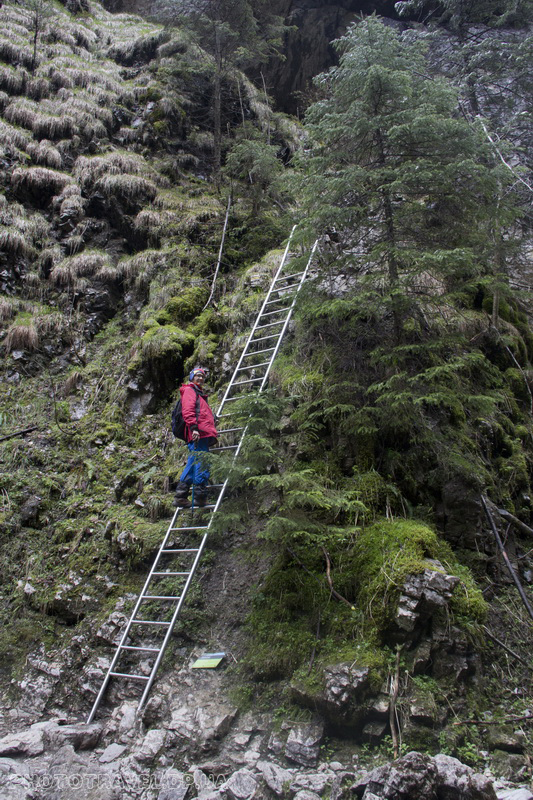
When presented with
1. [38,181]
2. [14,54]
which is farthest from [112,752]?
[14,54]

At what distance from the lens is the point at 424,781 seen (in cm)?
291

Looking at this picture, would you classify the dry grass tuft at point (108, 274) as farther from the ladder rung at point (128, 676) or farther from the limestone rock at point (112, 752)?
the limestone rock at point (112, 752)

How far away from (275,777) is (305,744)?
1.06 ft

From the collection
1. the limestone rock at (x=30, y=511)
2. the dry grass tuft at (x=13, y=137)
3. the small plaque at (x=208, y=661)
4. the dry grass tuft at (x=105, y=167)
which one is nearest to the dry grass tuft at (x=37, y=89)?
the dry grass tuft at (x=13, y=137)

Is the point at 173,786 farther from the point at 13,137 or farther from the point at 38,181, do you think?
the point at 13,137

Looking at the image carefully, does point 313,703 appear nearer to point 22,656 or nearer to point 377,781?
point 377,781

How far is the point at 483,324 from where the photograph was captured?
267 inches

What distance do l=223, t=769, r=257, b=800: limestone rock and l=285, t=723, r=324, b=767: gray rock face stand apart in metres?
0.37

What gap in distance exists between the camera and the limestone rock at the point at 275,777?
3221 mm

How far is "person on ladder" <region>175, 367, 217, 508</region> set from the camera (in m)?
5.41

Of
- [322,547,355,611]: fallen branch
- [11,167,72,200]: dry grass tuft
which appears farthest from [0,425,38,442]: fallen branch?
[11,167,72,200]: dry grass tuft

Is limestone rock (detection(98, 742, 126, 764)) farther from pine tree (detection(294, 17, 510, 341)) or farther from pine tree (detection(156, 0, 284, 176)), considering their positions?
pine tree (detection(156, 0, 284, 176))

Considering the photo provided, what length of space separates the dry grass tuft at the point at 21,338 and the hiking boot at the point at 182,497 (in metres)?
4.96

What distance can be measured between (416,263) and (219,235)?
593 centimetres
